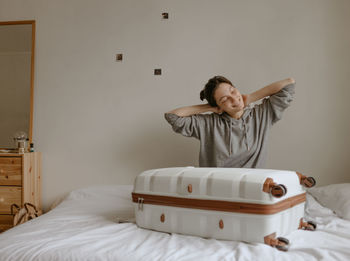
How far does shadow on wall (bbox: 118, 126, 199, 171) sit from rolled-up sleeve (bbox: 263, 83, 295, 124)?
70cm

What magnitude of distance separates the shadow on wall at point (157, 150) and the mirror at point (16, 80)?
804 millimetres

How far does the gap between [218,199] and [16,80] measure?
2.05 metres

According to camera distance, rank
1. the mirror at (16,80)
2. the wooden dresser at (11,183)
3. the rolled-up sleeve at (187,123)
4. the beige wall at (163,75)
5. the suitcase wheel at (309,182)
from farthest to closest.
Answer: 1. the mirror at (16,80)
2. the wooden dresser at (11,183)
3. the beige wall at (163,75)
4. the rolled-up sleeve at (187,123)
5. the suitcase wheel at (309,182)

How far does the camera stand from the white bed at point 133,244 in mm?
1046

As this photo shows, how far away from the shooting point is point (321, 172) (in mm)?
2176

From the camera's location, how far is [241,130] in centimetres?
172

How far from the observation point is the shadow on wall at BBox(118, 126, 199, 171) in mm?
2348

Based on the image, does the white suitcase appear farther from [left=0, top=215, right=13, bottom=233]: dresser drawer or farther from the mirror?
the mirror

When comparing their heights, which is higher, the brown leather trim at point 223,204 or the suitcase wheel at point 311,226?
the brown leather trim at point 223,204

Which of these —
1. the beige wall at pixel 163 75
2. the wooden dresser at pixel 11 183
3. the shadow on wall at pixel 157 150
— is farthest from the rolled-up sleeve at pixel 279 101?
the wooden dresser at pixel 11 183

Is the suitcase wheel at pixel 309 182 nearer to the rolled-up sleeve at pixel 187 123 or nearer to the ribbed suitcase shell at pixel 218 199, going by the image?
the ribbed suitcase shell at pixel 218 199

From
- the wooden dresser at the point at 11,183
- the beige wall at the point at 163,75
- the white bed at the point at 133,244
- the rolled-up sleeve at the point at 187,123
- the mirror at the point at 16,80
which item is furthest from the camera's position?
the mirror at the point at 16,80

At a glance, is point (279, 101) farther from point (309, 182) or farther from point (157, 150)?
point (157, 150)

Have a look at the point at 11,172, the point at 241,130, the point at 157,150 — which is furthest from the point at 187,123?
the point at 11,172
